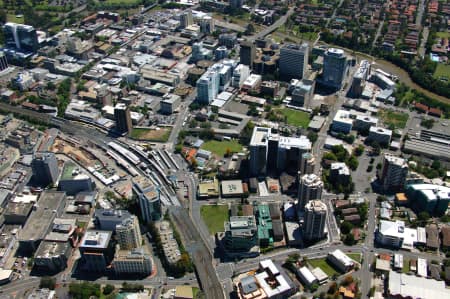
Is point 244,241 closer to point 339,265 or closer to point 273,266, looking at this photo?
point 273,266

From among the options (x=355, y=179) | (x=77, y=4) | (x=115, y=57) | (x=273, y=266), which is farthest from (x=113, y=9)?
(x=273, y=266)

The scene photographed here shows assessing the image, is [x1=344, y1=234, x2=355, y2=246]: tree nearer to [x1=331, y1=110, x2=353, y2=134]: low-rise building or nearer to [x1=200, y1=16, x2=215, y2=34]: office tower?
[x1=331, y1=110, x2=353, y2=134]: low-rise building

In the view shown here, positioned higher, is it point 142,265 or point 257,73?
point 257,73

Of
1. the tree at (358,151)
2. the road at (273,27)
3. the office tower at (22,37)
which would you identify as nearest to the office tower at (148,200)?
the tree at (358,151)

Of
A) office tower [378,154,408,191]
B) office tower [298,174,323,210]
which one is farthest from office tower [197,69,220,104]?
office tower [378,154,408,191]

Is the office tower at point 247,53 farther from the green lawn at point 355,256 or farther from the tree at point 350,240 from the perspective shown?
the green lawn at point 355,256

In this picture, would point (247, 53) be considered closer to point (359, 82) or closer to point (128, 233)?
point (359, 82)
